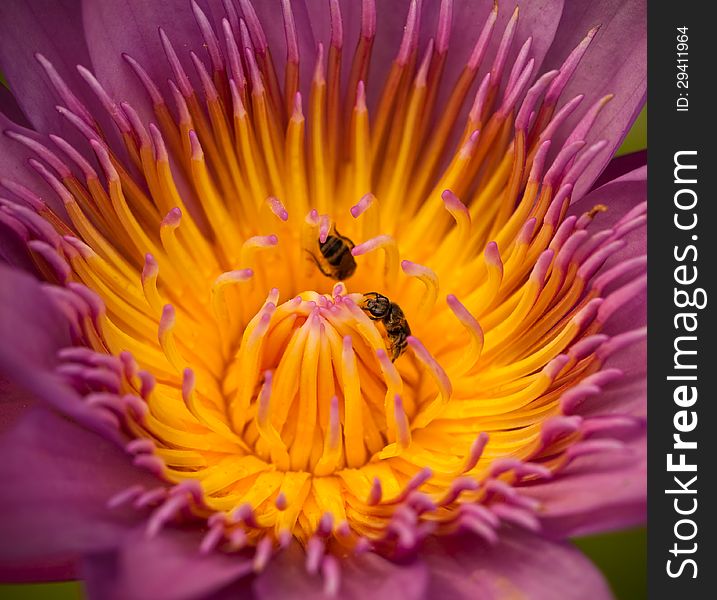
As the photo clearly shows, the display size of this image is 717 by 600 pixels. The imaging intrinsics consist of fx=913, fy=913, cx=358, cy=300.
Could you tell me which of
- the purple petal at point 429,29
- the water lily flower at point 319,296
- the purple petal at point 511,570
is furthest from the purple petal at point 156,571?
the purple petal at point 429,29

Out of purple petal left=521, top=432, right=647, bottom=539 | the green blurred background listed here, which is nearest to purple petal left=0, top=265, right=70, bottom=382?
purple petal left=521, top=432, right=647, bottom=539

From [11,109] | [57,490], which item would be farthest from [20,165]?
[57,490]

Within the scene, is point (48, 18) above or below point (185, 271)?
above

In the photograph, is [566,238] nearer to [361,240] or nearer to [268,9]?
[361,240]

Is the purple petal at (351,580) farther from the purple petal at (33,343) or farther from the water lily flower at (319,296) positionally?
the purple petal at (33,343)

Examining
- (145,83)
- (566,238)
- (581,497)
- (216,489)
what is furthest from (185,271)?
(581,497)

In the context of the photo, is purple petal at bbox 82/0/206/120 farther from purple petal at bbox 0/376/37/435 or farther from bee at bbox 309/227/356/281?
purple petal at bbox 0/376/37/435
